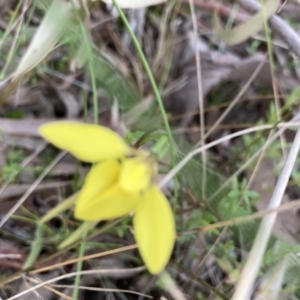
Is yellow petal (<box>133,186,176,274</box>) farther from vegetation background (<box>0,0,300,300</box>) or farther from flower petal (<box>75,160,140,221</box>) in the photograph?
vegetation background (<box>0,0,300,300</box>)

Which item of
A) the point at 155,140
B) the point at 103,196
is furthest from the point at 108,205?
the point at 155,140

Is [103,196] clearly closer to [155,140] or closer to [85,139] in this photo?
[85,139]

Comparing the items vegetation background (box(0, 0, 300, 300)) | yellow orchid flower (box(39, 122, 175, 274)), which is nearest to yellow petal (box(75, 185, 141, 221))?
yellow orchid flower (box(39, 122, 175, 274))

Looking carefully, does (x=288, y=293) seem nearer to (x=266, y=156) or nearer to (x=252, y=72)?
(x=266, y=156)

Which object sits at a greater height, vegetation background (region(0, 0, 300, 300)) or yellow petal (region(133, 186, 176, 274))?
yellow petal (region(133, 186, 176, 274))

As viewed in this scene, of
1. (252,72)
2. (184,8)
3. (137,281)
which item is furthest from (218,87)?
(137,281)

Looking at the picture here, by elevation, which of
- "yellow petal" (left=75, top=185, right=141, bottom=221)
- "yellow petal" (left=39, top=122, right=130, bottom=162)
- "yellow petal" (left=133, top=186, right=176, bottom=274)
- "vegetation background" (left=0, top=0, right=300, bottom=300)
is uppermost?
"yellow petal" (left=39, top=122, right=130, bottom=162)
